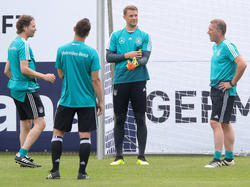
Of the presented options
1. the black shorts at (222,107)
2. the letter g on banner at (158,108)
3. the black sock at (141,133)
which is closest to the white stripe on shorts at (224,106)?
the black shorts at (222,107)

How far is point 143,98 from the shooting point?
763 cm

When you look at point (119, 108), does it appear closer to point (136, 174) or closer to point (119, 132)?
point (119, 132)

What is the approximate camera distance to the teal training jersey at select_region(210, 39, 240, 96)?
24.1 ft

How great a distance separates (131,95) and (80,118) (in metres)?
1.82

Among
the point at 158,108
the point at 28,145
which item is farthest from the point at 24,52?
the point at 158,108

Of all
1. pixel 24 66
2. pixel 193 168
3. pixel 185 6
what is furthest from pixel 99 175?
pixel 185 6

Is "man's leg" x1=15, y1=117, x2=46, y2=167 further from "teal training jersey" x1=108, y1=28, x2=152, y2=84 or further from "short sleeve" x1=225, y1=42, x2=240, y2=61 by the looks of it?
"short sleeve" x1=225, y1=42, x2=240, y2=61

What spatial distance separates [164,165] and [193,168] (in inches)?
21.3

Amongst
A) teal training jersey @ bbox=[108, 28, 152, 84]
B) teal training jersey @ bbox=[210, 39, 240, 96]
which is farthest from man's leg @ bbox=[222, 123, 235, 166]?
teal training jersey @ bbox=[108, 28, 152, 84]

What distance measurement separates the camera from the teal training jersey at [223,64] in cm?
734

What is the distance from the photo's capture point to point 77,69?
19.2 feet

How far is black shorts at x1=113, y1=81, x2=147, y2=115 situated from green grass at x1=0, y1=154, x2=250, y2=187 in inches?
29.4

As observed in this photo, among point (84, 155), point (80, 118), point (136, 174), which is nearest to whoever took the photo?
point (84, 155)

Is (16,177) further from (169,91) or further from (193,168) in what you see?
(169,91)
